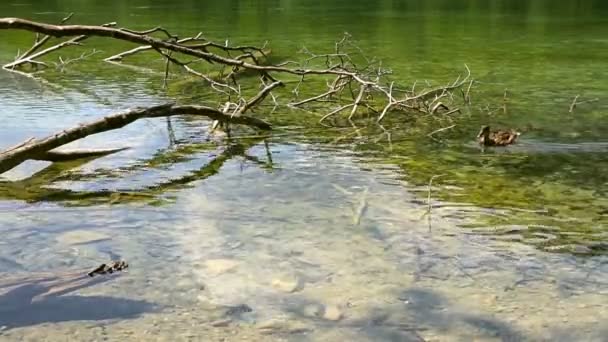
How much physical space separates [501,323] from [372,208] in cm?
274

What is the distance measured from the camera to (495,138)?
10539 mm

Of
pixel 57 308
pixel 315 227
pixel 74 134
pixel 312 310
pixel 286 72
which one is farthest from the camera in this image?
pixel 286 72

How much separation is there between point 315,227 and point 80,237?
2010mm

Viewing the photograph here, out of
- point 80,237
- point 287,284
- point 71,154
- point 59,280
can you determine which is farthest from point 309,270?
point 71,154

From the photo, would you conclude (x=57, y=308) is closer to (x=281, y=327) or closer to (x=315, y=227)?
(x=281, y=327)

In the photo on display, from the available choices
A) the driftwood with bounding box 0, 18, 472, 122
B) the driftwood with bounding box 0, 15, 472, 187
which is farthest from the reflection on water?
the driftwood with bounding box 0, 18, 472, 122

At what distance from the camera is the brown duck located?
34.4 ft

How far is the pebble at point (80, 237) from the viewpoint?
6.79m

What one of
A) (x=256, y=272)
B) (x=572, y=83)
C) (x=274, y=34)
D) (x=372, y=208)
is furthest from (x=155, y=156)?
(x=274, y=34)

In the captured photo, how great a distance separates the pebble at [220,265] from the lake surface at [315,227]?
0.06 ft

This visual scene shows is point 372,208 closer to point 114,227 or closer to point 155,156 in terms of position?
point 114,227

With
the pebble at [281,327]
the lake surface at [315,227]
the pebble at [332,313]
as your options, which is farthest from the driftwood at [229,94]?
the pebble at [332,313]

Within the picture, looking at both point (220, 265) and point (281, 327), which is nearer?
point (281, 327)

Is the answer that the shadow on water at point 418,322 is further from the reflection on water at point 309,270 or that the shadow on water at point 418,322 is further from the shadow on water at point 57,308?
the shadow on water at point 57,308
